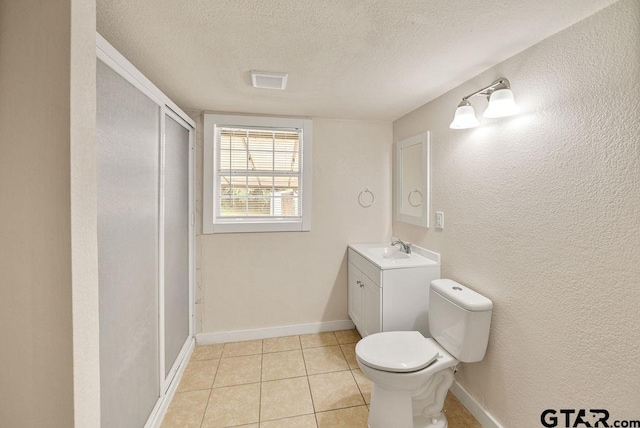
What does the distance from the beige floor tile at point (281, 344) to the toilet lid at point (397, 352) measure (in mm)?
1044

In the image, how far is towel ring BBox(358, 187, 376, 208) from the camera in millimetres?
2691

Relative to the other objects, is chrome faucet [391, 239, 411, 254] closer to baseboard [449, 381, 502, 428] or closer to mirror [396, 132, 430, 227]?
mirror [396, 132, 430, 227]

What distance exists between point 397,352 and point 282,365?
1078 mm

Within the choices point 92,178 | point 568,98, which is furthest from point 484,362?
point 92,178

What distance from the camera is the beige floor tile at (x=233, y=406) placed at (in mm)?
1627

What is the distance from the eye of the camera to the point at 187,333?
2.30 metres

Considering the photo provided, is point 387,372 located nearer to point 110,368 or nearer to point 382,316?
point 382,316

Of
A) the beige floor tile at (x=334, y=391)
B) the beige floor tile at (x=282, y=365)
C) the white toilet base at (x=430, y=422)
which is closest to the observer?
the white toilet base at (x=430, y=422)

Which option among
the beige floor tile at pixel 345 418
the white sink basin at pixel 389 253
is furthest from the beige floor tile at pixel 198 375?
the white sink basin at pixel 389 253

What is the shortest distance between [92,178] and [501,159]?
184 cm

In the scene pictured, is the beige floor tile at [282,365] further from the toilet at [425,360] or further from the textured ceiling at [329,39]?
the textured ceiling at [329,39]

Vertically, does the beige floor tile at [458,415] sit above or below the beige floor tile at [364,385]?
below

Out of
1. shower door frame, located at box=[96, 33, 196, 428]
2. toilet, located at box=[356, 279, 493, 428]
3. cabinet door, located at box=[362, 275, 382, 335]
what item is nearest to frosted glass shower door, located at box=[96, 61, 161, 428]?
shower door frame, located at box=[96, 33, 196, 428]

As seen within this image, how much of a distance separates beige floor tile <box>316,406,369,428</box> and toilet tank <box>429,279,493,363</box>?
2.20 ft
